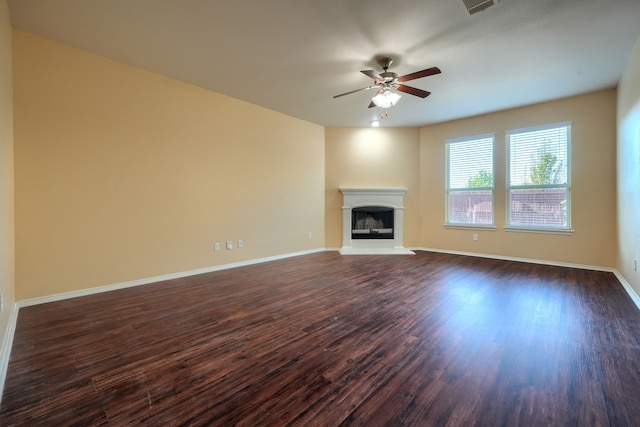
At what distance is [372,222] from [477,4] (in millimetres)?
4499

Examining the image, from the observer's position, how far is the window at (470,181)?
18.2 ft

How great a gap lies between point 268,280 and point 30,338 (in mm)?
2329

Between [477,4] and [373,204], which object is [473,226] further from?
[477,4]

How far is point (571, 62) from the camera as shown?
11.4 ft

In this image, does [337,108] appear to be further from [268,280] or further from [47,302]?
[47,302]

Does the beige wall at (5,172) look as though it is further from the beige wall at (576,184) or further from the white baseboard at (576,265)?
the beige wall at (576,184)

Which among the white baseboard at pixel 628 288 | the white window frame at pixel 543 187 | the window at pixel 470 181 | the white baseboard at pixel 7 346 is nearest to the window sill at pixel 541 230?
the white window frame at pixel 543 187

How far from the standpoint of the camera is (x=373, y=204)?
20.7ft

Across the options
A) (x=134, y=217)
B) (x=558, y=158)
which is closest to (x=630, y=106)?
(x=558, y=158)

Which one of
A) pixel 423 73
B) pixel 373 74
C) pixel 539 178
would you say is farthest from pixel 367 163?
pixel 423 73

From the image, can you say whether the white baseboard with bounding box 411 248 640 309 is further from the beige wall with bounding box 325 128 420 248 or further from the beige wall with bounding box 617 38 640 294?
the beige wall with bounding box 325 128 420 248

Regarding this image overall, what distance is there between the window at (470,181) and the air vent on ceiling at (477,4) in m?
3.55

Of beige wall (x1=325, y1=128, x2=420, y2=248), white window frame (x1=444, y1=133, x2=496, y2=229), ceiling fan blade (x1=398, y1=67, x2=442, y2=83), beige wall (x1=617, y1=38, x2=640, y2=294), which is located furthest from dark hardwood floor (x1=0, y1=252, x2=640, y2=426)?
beige wall (x1=325, y1=128, x2=420, y2=248)

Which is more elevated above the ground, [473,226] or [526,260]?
[473,226]
